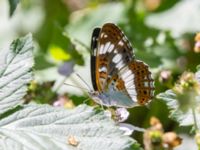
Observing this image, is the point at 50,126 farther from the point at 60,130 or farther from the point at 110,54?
the point at 110,54

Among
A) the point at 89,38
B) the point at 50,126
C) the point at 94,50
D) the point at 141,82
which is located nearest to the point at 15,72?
the point at 50,126

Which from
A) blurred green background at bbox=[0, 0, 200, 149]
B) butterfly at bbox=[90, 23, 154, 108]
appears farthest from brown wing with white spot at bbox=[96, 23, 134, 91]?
blurred green background at bbox=[0, 0, 200, 149]

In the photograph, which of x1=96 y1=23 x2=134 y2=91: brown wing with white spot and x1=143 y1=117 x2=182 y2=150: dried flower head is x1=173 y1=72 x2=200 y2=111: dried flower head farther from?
x1=96 y1=23 x2=134 y2=91: brown wing with white spot

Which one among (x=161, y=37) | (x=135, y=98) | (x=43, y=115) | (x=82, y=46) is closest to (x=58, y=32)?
(x=82, y=46)

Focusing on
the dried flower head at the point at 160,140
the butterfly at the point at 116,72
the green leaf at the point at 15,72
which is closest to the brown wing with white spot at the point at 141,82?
the butterfly at the point at 116,72

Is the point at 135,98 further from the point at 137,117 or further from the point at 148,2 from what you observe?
the point at 148,2

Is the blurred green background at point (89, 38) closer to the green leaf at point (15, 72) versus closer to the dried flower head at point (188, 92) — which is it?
the dried flower head at point (188, 92)

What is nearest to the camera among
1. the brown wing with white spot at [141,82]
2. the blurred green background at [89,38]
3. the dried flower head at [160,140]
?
A: the dried flower head at [160,140]
